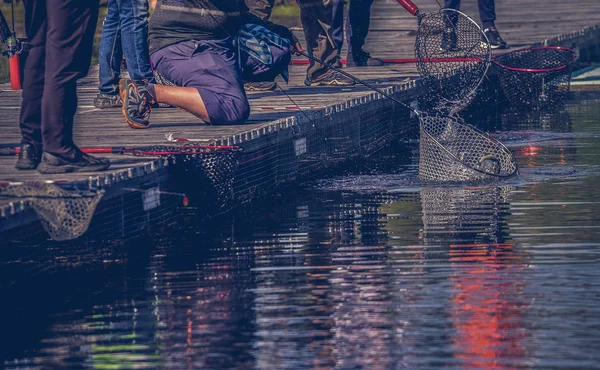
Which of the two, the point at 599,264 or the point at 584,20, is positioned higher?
the point at 584,20

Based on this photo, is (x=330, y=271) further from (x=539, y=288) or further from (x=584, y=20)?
(x=584, y=20)

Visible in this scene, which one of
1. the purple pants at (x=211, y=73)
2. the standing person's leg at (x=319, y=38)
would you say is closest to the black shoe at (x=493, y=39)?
the standing person's leg at (x=319, y=38)

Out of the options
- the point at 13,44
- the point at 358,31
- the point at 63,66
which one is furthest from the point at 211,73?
the point at 358,31

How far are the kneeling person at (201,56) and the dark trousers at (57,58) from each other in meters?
1.96

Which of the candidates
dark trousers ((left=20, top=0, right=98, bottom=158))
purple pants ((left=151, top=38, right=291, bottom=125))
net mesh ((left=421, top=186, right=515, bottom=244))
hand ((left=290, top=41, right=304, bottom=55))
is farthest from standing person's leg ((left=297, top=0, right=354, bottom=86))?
dark trousers ((left=20, top=0, right=98, bottom=158))

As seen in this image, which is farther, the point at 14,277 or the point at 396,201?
the point at 396,201

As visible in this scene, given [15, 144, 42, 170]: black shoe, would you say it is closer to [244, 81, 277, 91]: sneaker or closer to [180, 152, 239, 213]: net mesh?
[180, 152, 239, 213]: net mesh

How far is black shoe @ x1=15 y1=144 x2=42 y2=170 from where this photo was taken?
9305 millimetres

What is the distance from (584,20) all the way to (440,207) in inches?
514

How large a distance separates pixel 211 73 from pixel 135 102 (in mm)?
651

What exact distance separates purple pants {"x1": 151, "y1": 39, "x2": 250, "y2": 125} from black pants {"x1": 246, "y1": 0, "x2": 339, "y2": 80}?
2.63m

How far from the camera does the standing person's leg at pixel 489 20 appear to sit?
706 inches

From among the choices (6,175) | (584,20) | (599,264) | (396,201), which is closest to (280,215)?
(396,201)

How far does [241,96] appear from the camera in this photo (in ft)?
37.2
